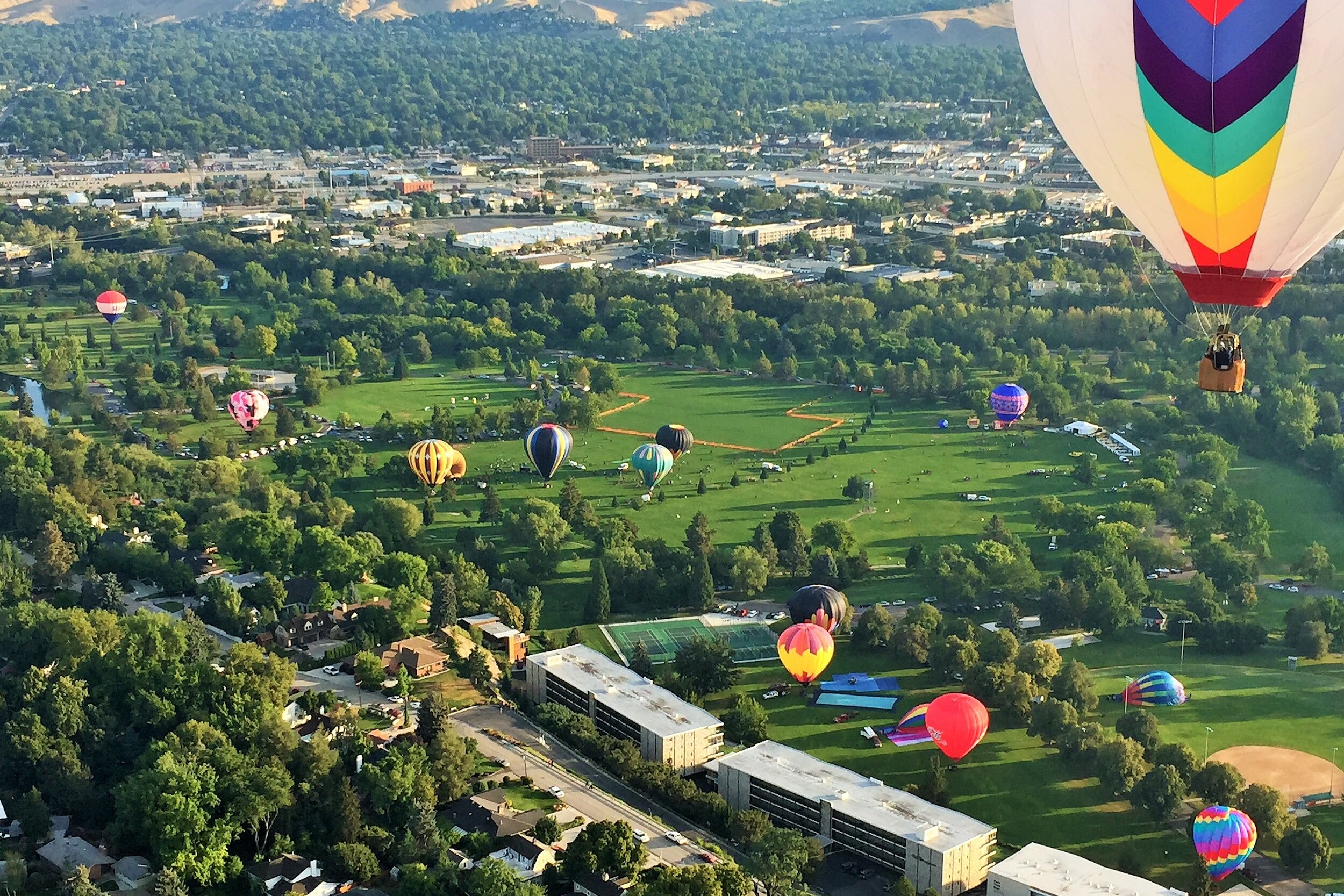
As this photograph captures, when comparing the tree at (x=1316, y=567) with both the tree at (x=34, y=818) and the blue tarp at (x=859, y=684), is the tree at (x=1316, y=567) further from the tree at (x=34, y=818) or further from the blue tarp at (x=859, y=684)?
the tree at (x=34, y=818)

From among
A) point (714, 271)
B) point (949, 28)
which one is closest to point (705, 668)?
point (714, 271)

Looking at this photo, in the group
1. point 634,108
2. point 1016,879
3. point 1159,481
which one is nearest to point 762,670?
point 1016,879

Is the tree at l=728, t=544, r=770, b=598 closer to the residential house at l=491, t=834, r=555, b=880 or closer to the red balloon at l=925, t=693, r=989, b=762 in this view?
the red balloon at l=925, t=693, r=989, b=762

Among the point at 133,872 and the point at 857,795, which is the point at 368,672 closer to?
the point at 133,872

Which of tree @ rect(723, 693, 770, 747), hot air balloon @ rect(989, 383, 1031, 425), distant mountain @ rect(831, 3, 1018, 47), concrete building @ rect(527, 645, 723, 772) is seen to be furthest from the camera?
distant mountain @ rect(831, 3, 1018, 47)

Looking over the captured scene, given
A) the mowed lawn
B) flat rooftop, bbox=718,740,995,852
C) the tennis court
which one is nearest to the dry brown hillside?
the tennis court

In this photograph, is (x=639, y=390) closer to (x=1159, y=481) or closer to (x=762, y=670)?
(x=1159, y=481)
